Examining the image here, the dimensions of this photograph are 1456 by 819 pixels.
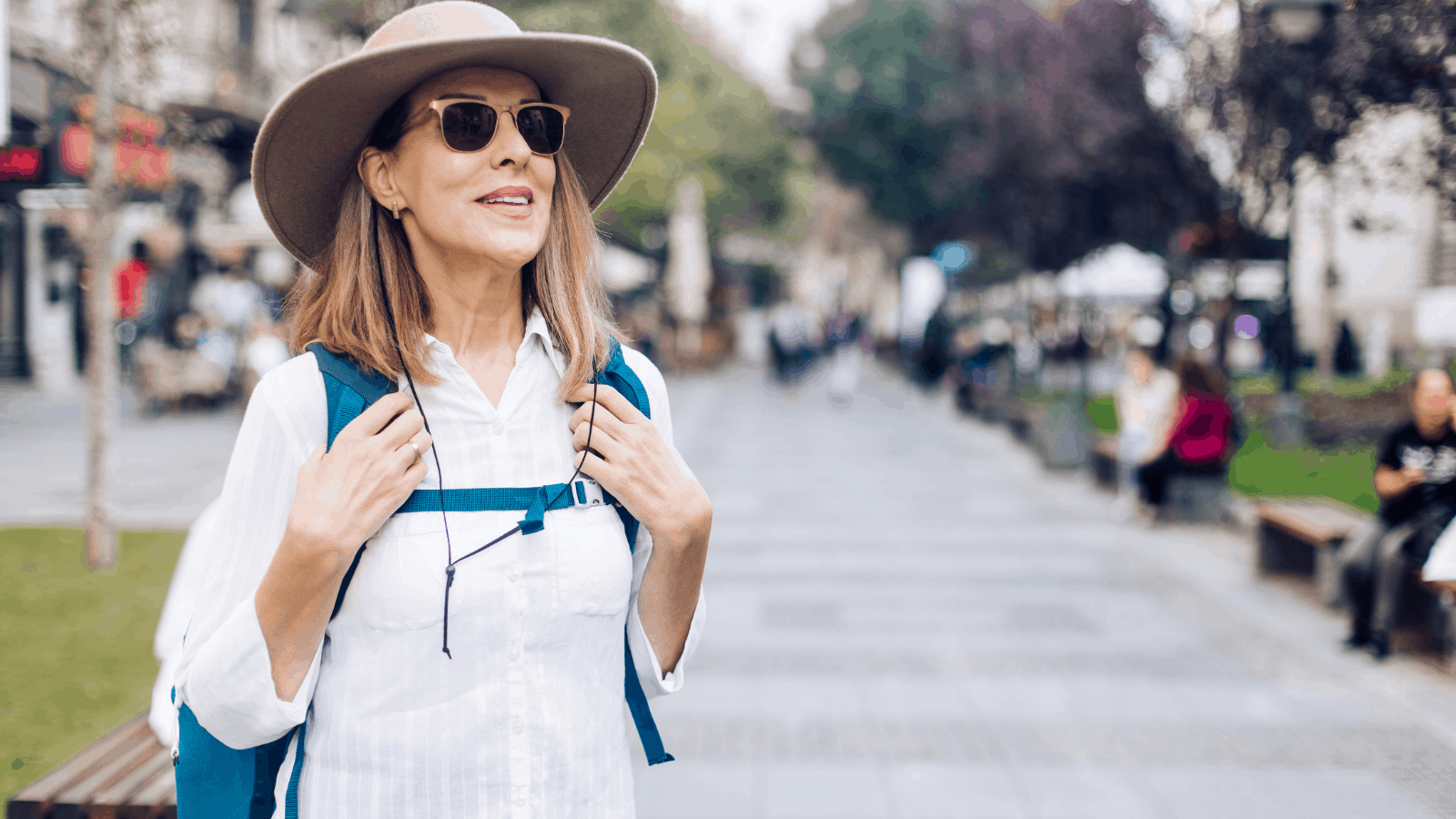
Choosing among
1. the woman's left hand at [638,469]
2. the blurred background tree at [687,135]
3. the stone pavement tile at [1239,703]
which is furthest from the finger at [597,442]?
the blurred background tree at [687,135]

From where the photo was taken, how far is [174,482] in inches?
418

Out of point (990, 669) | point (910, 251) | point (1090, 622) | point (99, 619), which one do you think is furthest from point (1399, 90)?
point (910, 251)

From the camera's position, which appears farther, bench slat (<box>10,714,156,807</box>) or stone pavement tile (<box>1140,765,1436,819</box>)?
stone pavement tile (<box>1140,765,1436,819</box>)

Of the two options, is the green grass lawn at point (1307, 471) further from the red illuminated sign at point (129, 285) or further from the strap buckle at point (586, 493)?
the red illuminated sign at point (129, 285)

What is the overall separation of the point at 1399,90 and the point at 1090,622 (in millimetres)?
3808

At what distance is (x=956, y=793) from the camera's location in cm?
422

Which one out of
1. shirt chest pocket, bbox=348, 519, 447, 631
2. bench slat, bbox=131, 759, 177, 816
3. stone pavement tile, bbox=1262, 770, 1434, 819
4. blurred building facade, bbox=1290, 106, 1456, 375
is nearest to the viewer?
shirt chest pocket, bbox=348, 519, 447, 631

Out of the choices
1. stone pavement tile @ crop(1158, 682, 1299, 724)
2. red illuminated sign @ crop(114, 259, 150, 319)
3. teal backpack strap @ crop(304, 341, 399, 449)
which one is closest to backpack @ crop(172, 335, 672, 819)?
teal backpack strap @ crop(304, 341, 399, 449)

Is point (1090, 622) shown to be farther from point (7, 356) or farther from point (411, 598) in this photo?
point (7, 356)

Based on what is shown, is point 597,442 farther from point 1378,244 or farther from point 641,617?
point 1378,244

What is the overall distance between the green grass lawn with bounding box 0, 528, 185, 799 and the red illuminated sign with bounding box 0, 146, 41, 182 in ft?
7.34

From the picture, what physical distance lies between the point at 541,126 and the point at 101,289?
20.9 feet

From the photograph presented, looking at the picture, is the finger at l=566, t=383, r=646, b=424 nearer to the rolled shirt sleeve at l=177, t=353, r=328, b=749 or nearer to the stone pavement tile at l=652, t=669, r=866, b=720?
the rolled shirt sleeve at l=177, t=353, r=328, b=749

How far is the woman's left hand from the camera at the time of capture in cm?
170
